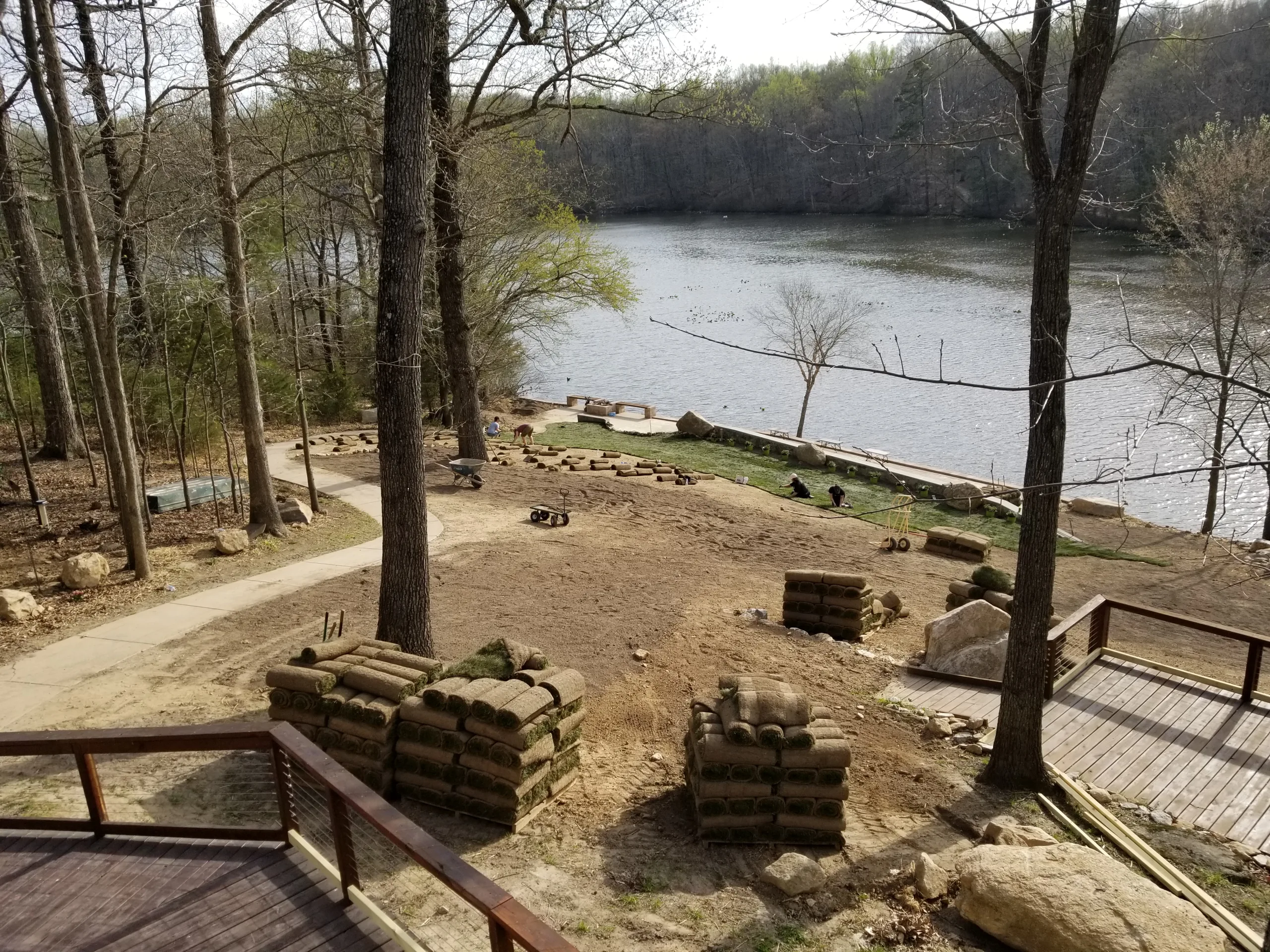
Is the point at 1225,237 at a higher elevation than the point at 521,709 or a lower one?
higher

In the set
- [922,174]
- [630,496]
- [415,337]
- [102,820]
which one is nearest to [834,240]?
[922,174]

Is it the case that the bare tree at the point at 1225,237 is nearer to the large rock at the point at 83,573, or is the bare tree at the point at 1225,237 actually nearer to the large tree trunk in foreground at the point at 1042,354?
the large tree trunk in foreground at the point at 1042,354

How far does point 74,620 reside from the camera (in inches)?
469

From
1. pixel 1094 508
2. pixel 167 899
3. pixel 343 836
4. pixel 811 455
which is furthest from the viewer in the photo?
pixel 811 455

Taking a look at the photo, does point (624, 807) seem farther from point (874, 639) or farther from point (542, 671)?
point (874, 639)

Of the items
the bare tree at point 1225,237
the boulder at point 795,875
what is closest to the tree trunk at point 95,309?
the boulder at point 795,875

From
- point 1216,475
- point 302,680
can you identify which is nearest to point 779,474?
point 1216,475

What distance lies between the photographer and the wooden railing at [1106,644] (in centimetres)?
991

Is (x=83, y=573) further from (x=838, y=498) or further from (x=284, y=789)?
(x=838, y=498)

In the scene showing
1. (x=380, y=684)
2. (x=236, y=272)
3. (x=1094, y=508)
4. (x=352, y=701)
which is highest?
(x=236, y=272)

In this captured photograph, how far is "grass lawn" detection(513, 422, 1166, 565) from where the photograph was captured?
21.4m

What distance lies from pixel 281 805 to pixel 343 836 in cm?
82

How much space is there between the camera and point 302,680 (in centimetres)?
783

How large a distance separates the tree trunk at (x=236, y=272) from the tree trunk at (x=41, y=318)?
4001mm
